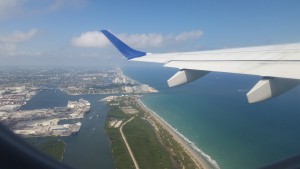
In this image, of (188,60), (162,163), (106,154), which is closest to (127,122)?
(106,154)

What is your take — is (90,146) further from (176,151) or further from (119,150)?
(176,151)

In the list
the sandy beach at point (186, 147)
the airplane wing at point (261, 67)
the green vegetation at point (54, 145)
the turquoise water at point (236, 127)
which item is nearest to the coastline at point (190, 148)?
the sandy beach at point (186, 147)

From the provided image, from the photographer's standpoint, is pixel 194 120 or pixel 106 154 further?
pixel 194 120

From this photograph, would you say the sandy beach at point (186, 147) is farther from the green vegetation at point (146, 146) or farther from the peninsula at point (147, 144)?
the green vegetation at point (146, 146)

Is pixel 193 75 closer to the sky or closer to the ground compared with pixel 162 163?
closer to the sky

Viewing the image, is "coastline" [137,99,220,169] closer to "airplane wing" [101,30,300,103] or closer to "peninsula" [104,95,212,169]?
"peninsula" [104,95,212,169]

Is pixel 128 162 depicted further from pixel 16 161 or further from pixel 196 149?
pixel 16 161

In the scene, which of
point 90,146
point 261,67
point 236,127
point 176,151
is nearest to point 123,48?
point 261,67

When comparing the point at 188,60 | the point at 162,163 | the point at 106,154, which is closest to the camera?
the point at 188,60
